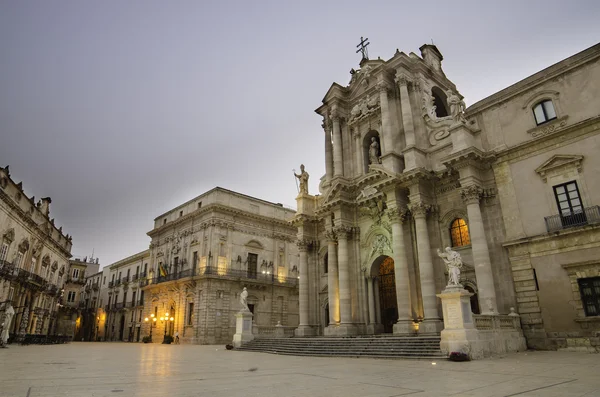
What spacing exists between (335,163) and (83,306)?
51.8 metres

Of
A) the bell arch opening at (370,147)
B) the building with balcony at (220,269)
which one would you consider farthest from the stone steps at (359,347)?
the building with balcony at (220,269)

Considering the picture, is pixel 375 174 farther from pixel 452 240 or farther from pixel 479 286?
pixel 479 286

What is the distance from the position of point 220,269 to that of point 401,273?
19276 millimetres

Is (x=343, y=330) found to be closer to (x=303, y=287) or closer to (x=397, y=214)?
(x=303, y=287)

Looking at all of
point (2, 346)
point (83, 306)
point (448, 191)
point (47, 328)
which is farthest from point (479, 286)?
point (83, 306)

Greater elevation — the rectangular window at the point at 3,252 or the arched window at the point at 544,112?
the arched window at the point at 544,112

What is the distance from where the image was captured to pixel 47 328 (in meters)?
40.7

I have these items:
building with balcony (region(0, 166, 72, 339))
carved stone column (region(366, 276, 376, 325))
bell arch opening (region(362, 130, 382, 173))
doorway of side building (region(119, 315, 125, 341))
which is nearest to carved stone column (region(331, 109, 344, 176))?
bell arch opening (region(362, 130, 382, 173))

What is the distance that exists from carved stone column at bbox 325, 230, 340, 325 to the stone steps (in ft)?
11.0

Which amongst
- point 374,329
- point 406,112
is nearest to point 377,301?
point 374,329

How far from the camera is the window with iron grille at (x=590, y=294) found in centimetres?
1476

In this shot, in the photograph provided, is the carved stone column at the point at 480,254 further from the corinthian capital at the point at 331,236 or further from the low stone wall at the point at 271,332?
the low stone wall at the point at 271,332

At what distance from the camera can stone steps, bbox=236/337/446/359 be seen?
14.4 m

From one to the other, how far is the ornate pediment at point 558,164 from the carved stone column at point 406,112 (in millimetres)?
6354
